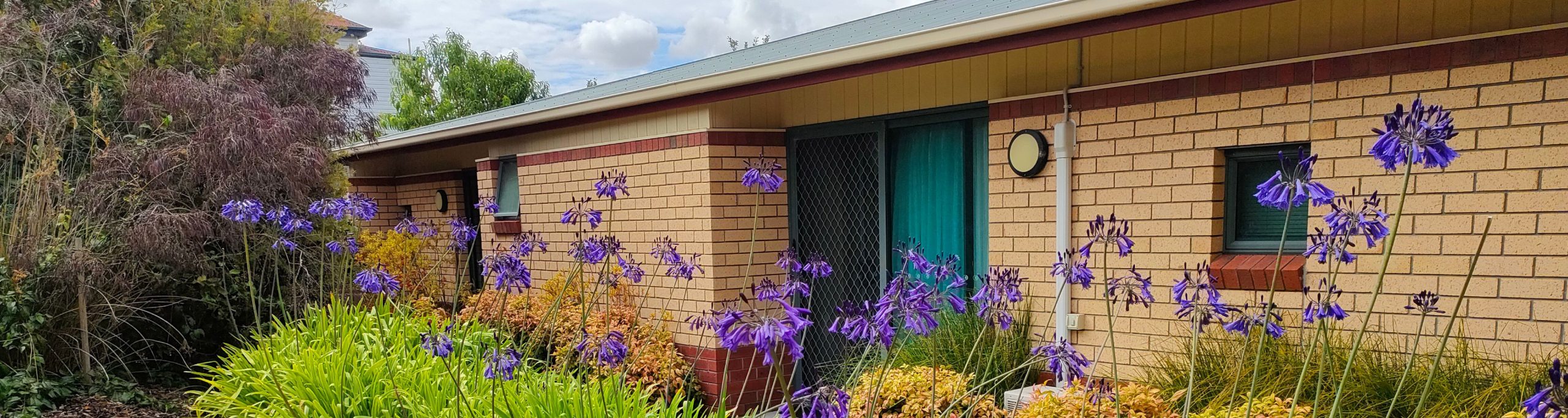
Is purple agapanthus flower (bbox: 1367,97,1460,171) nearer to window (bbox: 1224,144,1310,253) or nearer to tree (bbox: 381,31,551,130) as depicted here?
window (bbox: 1224,144,1310,253)

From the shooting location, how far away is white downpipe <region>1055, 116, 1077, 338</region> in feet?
13.8

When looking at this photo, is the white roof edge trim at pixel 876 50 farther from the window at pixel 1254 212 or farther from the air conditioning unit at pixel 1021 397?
the air conditioning unit at pixel 1021 397

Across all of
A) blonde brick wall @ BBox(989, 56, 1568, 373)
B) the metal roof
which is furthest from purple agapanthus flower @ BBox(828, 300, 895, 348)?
the metal roof

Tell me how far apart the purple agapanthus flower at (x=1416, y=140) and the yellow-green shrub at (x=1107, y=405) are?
1.82 meters

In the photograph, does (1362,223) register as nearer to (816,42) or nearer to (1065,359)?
(1065,359)

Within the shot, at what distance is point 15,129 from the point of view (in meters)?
5.16

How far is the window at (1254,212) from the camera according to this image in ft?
12.0

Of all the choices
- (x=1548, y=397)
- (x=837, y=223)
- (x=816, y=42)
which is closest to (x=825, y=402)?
→ (x=1548, y=397)

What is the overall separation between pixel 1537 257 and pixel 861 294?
347 cm

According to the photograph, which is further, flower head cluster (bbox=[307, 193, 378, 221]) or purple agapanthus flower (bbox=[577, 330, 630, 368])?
flower head cluster (bbox=[307, 193, 378, 221])

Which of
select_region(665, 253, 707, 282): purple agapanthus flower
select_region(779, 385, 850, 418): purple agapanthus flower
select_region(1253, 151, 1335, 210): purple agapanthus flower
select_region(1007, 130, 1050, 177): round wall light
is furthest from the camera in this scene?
select_region(665, 253, 707, 282): purple agapanthus flower

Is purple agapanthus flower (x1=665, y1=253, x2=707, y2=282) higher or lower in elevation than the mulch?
higher

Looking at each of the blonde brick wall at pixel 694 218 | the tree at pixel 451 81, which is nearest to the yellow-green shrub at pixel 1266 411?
the blonde brick wall at pixel 694 218

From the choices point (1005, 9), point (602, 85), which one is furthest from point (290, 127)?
point (1005, 9)
